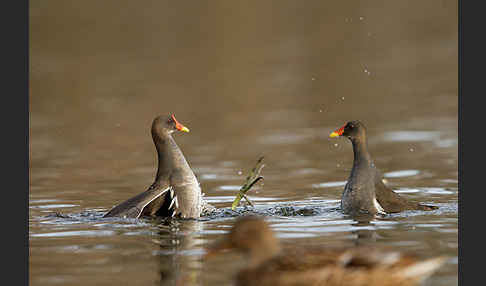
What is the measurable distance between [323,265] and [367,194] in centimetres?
567

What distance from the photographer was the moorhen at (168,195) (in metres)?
Answer: 13.4

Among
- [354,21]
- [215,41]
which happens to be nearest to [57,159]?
[215,41]

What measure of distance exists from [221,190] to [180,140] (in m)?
5.51

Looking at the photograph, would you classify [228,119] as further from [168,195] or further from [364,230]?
[364,230]

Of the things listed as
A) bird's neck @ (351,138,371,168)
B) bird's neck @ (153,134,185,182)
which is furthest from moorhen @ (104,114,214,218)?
bird's neck @ (351,138,371,168)

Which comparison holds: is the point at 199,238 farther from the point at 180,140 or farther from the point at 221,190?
the point at 180,140

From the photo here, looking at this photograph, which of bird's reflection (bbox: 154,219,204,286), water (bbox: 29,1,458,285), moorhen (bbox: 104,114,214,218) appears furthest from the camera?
moorhen (bbox: 104,114,214,218)

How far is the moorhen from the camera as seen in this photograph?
13368 mm

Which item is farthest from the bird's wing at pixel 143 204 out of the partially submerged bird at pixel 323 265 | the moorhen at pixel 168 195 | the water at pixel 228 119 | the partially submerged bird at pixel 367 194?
the partially submerged bird at pixel 323 265

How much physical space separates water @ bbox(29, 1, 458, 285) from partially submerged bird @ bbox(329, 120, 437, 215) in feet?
0.99

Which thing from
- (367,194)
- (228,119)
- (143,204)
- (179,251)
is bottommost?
(179,251)

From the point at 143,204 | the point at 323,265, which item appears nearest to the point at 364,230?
the point at 143,204

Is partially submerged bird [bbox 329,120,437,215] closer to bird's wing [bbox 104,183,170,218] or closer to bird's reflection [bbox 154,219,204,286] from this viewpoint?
bird's reflection [bbox 154,219,204,286]

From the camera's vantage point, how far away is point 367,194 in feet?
44.1
